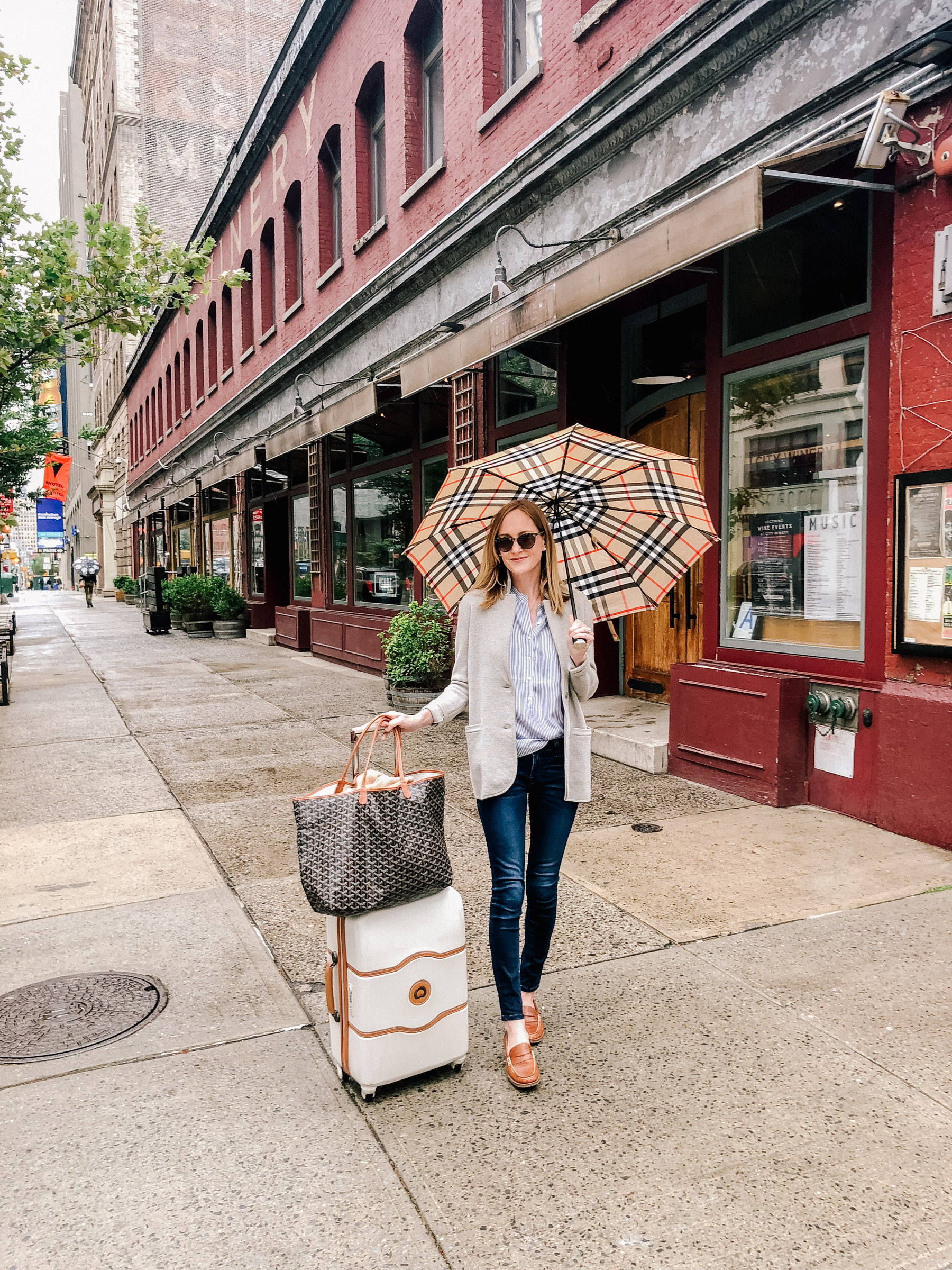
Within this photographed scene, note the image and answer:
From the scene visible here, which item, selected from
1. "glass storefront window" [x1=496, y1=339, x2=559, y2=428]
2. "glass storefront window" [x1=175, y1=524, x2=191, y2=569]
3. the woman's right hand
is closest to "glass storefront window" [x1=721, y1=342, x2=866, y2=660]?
"glass storefront window" [x1=496, y1=339, x2=559, y2=428]

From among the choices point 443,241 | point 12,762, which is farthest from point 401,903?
point 443,241

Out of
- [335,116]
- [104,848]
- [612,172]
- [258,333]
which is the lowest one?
[104,848]

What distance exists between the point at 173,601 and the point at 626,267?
57.4 ft

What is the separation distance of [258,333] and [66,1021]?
1874 centimetres

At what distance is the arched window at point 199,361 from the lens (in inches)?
1073

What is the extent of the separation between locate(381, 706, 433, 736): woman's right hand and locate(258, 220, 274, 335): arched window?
59.5 feet

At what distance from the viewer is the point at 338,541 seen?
1655cm

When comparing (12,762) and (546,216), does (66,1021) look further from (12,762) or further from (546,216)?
(546,216)

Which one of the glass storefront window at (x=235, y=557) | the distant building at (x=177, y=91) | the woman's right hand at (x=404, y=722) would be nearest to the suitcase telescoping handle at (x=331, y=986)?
the woman's right hand at (x=404, y=722)

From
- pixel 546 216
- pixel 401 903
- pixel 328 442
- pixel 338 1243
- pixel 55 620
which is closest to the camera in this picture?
pixel 338 1243

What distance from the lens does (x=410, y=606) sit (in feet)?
35.5

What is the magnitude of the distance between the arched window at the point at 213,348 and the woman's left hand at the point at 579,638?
2411 centimetres

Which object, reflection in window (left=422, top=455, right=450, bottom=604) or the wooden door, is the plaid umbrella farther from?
reflection in window (left=422, top=455, right=450, bottom=604)

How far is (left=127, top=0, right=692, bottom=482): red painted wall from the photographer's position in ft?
28.4
